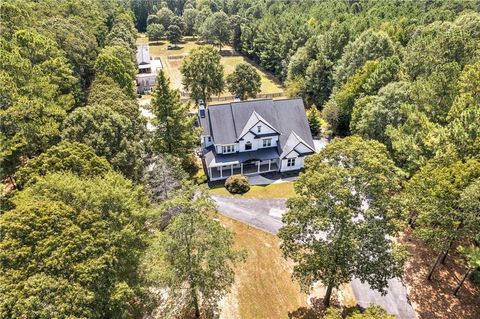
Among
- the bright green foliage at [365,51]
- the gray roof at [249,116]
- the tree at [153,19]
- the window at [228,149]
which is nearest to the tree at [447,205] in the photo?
the gray roof at [249,116]

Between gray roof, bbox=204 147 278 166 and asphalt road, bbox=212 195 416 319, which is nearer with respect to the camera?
asphalt road, bbox=212 195 416 319

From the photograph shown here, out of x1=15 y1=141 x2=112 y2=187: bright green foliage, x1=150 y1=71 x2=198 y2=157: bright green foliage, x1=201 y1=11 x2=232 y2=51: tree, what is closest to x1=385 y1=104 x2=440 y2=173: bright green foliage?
x1=150 y1=71 x2=198 y2=157: bright green foliage

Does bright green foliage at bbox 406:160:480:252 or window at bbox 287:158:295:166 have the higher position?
bright green foliage at bbox 406:160:480:252

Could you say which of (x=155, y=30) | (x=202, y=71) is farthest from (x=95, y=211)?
(x=155, y=30)

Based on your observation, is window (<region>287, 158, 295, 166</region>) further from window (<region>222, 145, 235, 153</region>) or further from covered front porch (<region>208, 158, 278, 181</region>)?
window (<region>222, 145, 235, 153</region>)

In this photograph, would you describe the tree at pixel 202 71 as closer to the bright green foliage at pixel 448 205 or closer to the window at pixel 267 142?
the window at pixel 267 142

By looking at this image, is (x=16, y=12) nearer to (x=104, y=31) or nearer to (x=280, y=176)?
(x=104, y=31)
